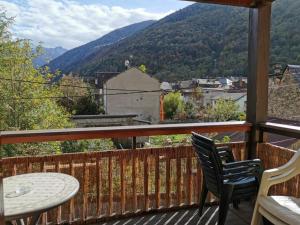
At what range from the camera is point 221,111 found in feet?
18.0

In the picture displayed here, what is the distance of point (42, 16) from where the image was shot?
755 cm

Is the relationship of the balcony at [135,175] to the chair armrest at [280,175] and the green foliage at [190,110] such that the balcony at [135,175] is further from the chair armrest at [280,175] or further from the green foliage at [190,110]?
the green foliage at [190,110]

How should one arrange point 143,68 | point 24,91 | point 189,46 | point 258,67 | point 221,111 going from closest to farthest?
point 258,67 < point 143,68 < point 189,46 < point 221,111 < point 24,91

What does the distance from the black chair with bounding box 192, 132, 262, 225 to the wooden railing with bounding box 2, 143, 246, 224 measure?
48 centimetres

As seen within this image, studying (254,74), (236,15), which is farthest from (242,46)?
(254,74)

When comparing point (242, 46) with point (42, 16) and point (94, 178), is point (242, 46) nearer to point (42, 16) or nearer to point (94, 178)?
point (94, 178)

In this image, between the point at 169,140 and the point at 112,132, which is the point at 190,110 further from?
the point at 112,132

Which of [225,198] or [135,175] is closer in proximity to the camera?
[225,198]

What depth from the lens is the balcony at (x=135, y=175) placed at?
2.72 meters

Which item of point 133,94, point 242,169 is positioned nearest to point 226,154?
point 242,169

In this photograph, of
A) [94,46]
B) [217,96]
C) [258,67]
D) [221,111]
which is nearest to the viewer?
[258,67]

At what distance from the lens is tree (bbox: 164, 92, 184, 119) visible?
466 centimetres

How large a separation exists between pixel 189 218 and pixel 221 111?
288cm

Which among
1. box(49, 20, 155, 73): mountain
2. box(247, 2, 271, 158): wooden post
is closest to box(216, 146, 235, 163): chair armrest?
box(247, 2, 271, 158): wooden post
